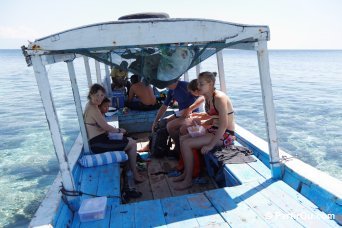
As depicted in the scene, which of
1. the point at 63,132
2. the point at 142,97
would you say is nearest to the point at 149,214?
the point at 142,97

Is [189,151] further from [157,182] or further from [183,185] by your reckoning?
[157,182]

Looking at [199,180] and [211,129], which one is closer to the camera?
[211,129]

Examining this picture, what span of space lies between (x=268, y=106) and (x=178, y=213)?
167 cm

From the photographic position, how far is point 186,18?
290cm

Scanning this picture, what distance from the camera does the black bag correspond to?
18.3 ft

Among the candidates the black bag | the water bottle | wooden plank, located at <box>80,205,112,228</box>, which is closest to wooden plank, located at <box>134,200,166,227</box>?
wooden plank, located at <box>80,205,112,228</box>

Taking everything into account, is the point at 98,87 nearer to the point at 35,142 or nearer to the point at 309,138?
the point at 35,142

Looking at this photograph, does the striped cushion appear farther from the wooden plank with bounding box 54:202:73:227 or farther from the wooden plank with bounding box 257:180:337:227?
the wooden plank with bounding box 257:180:337:227

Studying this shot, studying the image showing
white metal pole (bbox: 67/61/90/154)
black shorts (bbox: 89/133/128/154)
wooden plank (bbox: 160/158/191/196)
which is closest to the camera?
wooden plank (bbox: 160/158/191/196)

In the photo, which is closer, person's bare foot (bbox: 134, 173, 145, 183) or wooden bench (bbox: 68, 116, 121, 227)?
wooden bench (bbox: 68, 116, 121, 227)

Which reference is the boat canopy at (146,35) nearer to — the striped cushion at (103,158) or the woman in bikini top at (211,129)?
the woman in bikini top at (211,129)

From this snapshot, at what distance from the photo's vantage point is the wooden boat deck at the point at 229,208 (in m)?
2.83

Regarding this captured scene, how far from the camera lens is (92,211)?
9.96ft

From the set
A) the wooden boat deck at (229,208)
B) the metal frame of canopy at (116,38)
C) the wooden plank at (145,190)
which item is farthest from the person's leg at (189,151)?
the metal frame of canopy at (116,38)
